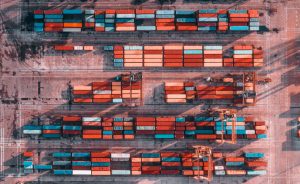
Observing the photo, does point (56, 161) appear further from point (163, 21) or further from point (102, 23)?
point (163, 21)

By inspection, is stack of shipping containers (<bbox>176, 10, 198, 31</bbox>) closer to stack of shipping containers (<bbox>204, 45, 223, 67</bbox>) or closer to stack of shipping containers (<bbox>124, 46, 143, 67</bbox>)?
stack of shipping containers (<bbox>204, 45, 223, 67</bbox>)

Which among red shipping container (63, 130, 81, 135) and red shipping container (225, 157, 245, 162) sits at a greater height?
red shipping container (63, 130, 81, 135)

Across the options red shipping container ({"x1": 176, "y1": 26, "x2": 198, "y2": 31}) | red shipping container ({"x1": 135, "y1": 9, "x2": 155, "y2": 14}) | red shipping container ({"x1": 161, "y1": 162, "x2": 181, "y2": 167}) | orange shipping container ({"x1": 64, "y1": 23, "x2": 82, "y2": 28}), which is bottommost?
red shipping container ({"x1": 161, "y1": 162, "x2": 181, "y2": 167})

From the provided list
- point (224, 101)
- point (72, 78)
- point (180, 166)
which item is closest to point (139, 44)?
point (72, 78)

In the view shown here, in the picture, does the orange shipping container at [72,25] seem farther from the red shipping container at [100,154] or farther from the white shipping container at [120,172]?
the white shipping container at [120,172]

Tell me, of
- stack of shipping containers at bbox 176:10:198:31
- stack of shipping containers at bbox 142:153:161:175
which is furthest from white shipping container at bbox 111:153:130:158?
stack of shipping containers at bbox 176:10:198:31

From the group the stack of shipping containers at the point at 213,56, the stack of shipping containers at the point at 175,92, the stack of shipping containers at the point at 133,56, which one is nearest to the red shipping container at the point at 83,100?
the stack of shipping containers at the point at 133,56

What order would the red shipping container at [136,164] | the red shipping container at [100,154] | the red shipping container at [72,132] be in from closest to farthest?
the red shipping container at [72,132] → the red shipping container at [100,154] → the red shipping container at [136,164]

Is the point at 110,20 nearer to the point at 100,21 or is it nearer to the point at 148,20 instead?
the point at 100,21
